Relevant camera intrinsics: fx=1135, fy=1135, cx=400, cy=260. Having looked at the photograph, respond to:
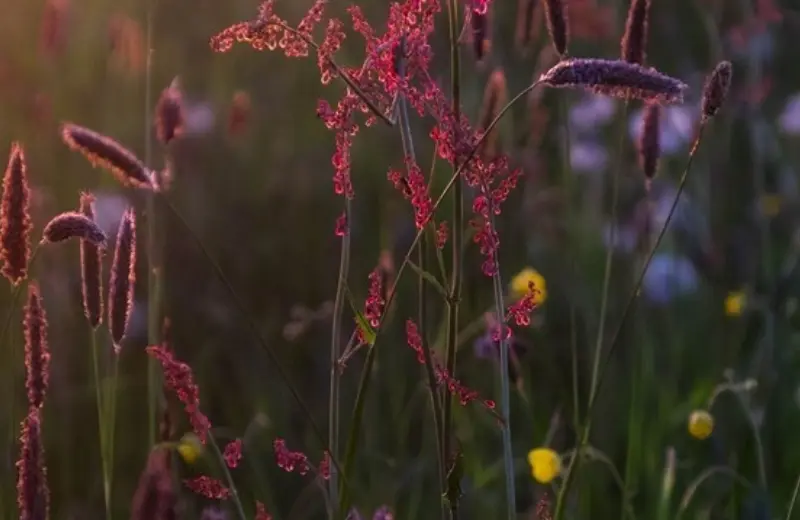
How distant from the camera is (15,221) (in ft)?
2.19

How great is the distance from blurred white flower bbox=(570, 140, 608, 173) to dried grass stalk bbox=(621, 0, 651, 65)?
3.74 ft

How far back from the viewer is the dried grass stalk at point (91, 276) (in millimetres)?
700

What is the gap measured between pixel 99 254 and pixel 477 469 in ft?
1.87

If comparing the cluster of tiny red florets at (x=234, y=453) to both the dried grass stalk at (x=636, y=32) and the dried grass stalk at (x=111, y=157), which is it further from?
the dried grass stalk at (x=636, y=32)

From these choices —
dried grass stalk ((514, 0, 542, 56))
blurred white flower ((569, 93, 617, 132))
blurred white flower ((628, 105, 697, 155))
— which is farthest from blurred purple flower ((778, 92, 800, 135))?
dried grass stalk ((514, 0, 542, 56))

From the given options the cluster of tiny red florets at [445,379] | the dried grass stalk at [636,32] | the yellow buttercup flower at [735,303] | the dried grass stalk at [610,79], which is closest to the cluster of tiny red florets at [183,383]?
Result: the cluster of tiny red florets at [445,379]

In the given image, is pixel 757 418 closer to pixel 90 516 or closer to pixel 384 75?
pixel 384 75

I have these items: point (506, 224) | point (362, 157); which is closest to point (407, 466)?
point (506, 224)

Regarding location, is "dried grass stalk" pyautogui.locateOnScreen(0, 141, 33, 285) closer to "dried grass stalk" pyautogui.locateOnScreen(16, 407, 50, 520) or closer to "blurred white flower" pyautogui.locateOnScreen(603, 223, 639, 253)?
"dried grass stalk" pyautogui.locateOnScreen(16, 407, 50, 520)

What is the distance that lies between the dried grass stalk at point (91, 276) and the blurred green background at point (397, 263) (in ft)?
0.48

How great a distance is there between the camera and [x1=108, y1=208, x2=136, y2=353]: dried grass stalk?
26.4 inches

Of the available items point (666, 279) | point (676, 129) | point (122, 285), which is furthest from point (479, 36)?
point (676, 129)

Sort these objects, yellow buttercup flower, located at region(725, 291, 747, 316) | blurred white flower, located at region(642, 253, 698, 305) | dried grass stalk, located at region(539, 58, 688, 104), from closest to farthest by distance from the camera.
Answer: dried grass stalk, located at region(539, 58, 688, 104) → yellow buttercup flower, located at region(725, 291, 747, 316) → blurred white flower, located at region(642, 253, 698, 305)

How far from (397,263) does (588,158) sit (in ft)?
1.54
